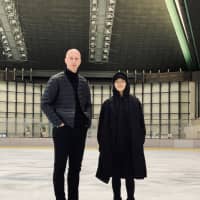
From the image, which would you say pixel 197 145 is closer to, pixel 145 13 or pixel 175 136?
pixel 175 136

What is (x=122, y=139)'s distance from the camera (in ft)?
20.8

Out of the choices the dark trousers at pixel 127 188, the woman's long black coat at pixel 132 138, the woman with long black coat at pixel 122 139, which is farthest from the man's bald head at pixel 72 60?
the dark trousers at pixel 127 188

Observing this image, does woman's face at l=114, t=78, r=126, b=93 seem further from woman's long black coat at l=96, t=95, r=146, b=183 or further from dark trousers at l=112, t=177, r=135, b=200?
dark trousers at l=112, t=177, r=135, b=200

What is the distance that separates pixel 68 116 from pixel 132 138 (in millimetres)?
1038

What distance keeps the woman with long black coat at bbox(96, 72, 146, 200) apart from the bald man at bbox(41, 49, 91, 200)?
0.49 meters

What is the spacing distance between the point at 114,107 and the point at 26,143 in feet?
90.5

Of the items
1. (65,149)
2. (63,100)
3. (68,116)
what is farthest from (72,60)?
(65,149)

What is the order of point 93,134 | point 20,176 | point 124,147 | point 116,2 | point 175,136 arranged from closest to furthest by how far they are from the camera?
point 124,147 → point 20,176 → point 93,134 → point 175,136 → point 116,2

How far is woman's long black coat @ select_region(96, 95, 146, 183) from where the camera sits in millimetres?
6301

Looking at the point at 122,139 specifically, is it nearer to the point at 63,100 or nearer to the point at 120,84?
the point at 120,84

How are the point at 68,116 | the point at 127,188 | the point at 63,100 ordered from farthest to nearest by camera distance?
the point at 127,188 < the point at 63,100 < the point at 68,116

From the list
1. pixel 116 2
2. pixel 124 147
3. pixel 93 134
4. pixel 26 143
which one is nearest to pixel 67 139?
pixel 124 147

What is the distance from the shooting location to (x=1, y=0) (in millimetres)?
46469

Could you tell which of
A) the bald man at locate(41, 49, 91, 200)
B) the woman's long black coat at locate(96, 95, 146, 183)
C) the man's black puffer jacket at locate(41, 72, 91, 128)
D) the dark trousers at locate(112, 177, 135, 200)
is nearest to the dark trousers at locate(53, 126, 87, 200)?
the bald man at locate(41, 49, 91, 200)
